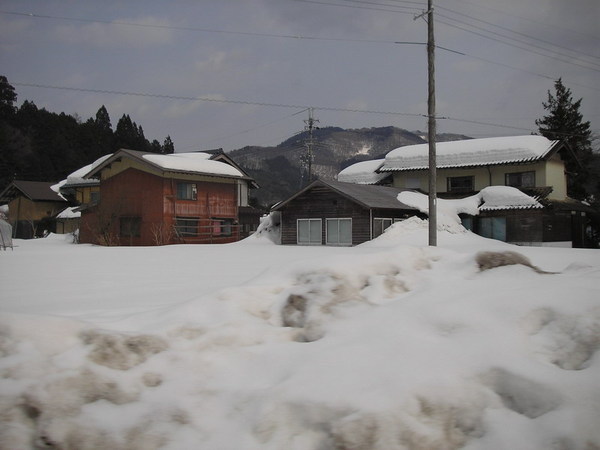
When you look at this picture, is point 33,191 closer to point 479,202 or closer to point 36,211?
point 36,211

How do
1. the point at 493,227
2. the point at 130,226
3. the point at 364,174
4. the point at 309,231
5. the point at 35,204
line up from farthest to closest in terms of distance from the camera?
the point at 35,204 → the point at 364,174 → the point at 130,226 → the point at 309,231 → the point at 493,227

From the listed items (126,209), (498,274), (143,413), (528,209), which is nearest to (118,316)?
(143,413)

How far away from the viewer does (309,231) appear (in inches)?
1145

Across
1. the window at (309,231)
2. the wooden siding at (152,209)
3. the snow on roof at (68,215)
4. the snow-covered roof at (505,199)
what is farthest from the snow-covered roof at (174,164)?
the snow-covered roof at (505,199)

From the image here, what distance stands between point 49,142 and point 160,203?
45329 millimetres

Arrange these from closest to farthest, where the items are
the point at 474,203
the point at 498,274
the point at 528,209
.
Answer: the point at 498,274, the point at 528,209, the point at 474,203

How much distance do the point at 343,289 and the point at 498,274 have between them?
1903mm

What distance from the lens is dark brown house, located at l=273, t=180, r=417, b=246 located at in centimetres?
2659

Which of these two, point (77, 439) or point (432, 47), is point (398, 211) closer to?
point (432, 47)

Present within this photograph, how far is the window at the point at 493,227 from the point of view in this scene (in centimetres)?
2819

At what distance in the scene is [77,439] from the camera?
9.04 feet

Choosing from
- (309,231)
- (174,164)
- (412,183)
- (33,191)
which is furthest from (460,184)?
(33,191)

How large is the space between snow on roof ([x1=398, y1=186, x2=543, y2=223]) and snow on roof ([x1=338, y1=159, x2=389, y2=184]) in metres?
6.68

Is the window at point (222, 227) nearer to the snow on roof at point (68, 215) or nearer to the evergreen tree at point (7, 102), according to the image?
the snow on roof at point (68, 215)
